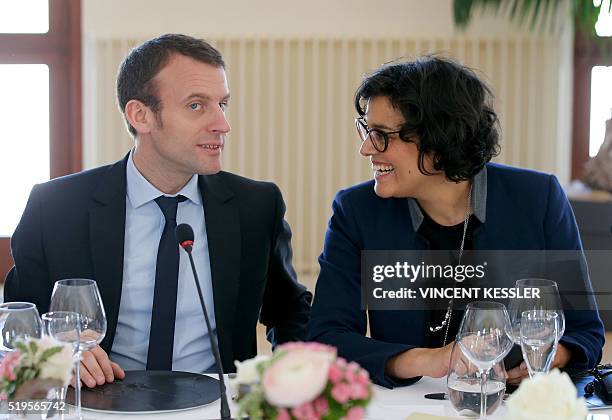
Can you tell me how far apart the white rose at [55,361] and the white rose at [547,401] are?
598 mm

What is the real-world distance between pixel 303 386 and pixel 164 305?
3.83ft

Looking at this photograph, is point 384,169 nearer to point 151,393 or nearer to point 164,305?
point 164,305

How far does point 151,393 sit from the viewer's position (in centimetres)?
161

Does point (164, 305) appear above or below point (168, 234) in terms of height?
below

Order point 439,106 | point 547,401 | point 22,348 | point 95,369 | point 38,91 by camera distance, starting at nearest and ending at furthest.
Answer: point 547,401 → point 22,348 → point 95,369 → point 439,106 → point 38,91

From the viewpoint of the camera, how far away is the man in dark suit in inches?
83.4


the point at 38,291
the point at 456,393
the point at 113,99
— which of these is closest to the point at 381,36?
the point at 113,99

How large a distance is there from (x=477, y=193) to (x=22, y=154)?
12.9ft

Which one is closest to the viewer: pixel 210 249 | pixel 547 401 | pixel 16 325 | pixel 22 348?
pixel 547 401

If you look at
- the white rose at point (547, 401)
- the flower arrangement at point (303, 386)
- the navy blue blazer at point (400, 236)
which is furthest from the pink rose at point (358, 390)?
the navy blue blazer at point (400, 236)

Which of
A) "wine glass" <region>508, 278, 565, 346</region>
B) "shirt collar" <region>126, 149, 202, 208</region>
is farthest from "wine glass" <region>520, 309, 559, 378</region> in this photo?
"shirt collar" <region>126, 149, 202, 208</region>

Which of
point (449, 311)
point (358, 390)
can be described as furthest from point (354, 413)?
point (449, 311)

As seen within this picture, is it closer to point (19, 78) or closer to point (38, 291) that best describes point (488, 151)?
point (38, 291)

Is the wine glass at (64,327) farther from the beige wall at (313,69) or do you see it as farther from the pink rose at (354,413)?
the beige wall at (313,69)
